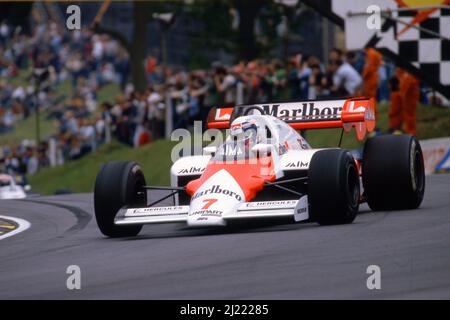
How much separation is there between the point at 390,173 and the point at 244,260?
Answer: 320 centimetres

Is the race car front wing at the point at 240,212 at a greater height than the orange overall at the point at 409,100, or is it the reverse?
the orange overall at the point at 409,100

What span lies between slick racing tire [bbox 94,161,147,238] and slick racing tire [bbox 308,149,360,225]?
5.58 feet

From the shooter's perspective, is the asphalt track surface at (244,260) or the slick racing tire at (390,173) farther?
the slick racing tire at (390,173)

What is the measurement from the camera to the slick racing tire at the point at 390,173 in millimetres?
10969

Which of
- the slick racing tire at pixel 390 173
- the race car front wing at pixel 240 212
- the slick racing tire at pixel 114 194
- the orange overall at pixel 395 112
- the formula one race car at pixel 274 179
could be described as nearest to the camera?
the race car front wing at pixel 240 212

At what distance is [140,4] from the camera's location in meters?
28.1

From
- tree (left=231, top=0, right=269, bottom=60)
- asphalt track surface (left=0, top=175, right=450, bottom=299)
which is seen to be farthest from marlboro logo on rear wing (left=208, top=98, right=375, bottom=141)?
tree (left=231, top=0, right=269, bottom=60)

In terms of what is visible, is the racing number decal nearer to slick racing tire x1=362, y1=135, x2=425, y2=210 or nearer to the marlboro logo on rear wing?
slick racing tire x1=362, y1=135, x2=425, y2=210

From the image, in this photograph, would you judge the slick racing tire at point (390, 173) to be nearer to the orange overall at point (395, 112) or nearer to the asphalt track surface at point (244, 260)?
the asphalt track surface at point (244, 260)

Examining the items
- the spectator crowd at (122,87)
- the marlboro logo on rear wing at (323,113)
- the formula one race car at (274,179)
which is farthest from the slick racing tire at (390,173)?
the spectator crowd at (122,87)

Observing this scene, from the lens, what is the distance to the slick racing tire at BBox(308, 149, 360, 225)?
31.9ft

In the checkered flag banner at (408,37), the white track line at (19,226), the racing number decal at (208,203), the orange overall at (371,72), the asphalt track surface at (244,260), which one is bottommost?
the white track line at (19,226)

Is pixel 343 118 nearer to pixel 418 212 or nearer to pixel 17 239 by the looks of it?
pixel 418 212

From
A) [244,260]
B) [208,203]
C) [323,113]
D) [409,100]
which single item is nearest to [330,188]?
[208,203]
